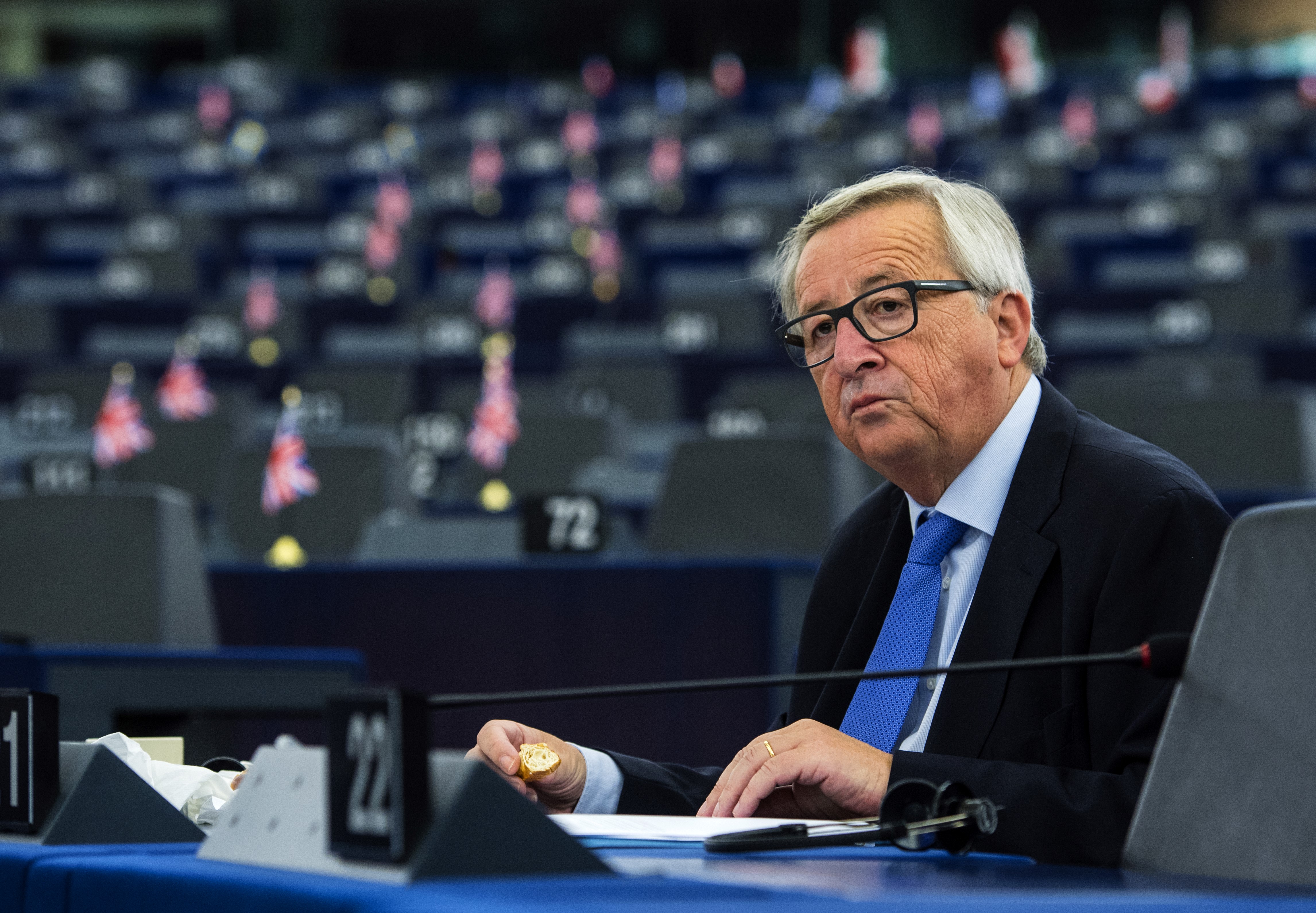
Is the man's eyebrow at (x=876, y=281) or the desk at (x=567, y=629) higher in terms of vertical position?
the man's eyebrow at (x=876, y=281)

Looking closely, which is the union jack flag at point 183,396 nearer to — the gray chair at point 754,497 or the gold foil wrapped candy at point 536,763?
the gray chair at point 754,497

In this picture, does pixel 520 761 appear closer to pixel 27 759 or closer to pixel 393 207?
pixel 27 759

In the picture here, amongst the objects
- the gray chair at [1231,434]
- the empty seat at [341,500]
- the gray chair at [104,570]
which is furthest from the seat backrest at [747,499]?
the gray chair at [104,570]

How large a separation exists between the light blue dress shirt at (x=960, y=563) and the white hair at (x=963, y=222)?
0.12 metres

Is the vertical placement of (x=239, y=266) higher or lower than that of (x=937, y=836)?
higher

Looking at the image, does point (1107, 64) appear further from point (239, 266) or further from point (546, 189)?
point (239, 266)

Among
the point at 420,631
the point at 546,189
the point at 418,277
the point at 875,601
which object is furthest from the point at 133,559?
the point at 546,189

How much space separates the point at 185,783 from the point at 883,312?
0.82m

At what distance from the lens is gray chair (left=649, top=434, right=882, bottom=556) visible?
4043 mm

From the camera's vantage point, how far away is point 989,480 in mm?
1618

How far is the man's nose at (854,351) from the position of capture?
1.63 meters

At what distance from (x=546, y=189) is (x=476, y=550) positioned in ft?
28.0

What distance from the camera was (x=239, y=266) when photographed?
1043 cm

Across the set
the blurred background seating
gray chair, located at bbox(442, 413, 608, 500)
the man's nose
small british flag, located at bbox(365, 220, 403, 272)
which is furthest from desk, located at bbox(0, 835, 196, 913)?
small british flag, located at bbox(365, 220, 403, 272)
